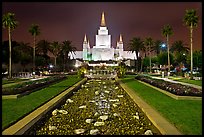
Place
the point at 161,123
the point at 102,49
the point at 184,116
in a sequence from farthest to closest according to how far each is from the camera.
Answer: the point at 102,49 < the point at 184,116 < the point at 161,123

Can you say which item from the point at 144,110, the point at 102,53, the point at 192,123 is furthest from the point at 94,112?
the point at 102,53

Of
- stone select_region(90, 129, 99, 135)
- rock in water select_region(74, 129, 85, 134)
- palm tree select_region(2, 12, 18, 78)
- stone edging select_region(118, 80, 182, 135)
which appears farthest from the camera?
palm tree select_region(2, 12, 18, 78)

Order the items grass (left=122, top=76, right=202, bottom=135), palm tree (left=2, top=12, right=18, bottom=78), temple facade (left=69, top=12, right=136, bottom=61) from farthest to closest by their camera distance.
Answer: temple facade (left=69, top=12, right=136, bottom=61)
palm tree (left=2, top=12, right=18, bottom=78)
grass (left=122, top=76, right=202, bottom=135)

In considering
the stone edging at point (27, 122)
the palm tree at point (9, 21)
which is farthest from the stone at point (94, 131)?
the palm tree at point (9, 21)

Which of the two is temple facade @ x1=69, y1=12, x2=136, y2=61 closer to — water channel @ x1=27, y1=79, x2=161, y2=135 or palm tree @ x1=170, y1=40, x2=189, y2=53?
palm tree @ x1=170, y1=40, x2=189, y2=53

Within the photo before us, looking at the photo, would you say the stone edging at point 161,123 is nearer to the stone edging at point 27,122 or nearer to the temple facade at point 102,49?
the stone edging at point 27,122

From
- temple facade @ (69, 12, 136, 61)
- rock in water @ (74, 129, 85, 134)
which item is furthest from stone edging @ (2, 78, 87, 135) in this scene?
temple facade @ (69, 12, 136, 61)

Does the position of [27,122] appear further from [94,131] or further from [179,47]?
[179,47]

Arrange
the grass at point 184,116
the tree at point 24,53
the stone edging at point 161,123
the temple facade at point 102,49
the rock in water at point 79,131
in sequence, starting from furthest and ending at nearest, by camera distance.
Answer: the temple facade at point 102,49, the tree at point 24,53, the rock in water at point 79,131, the grass at point 184,116, the stone edging at point 161,123

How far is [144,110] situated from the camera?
1191cm

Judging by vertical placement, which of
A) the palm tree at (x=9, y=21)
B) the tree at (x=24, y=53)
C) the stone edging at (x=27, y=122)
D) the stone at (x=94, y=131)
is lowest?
the stone at (x=94, y=131)

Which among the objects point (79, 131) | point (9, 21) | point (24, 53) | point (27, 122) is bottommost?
point (79, 131)

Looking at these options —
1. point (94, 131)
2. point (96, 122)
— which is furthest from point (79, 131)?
point (96, 122)

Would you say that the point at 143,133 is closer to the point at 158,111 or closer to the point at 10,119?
the point at 158,111
